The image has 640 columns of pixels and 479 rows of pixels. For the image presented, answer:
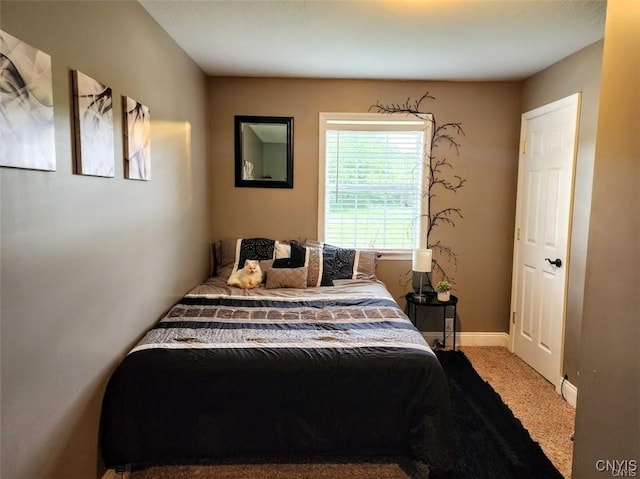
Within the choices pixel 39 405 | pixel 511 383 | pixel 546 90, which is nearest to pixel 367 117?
pixel 546 90

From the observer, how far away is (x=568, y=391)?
2.71m

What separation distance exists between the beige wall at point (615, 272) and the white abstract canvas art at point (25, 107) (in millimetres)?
1717

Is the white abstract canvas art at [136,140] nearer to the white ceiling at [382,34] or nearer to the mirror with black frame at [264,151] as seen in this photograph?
the white ceiling at [382,34]

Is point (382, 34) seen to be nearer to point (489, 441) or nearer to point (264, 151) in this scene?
point (264, 151)

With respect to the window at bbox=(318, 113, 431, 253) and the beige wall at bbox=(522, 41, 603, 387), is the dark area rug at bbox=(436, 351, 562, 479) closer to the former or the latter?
the beige wall at bbox=(522, 41, 603, 387)

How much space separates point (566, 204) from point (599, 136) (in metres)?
1.88

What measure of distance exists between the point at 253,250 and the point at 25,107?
222 centimetres

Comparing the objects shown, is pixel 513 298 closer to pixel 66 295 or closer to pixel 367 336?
pixel 367 336

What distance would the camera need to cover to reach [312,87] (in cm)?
350

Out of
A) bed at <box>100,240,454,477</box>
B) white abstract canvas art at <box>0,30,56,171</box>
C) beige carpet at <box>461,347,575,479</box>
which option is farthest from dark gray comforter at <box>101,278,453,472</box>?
white abstract canvas art at <box>0,30,56,171</box>

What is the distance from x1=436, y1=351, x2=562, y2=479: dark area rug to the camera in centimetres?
197

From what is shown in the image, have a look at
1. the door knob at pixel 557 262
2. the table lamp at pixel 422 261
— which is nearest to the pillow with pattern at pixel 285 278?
the table lamp at pixel 422 261

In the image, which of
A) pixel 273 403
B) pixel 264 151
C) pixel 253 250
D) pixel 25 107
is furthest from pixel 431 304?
pixel 25 107

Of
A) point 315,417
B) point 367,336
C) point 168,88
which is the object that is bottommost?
point 315,417
